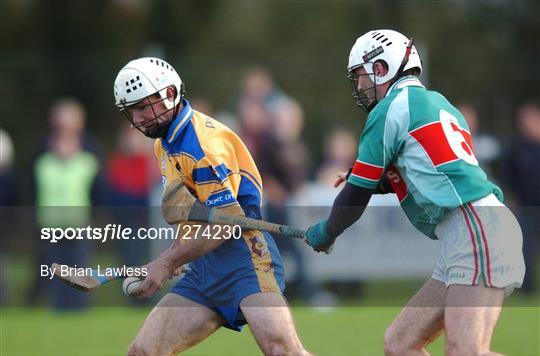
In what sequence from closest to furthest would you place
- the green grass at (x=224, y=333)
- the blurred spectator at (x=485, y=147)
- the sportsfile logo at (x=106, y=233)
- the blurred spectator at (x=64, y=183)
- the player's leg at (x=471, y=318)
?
the player's leg at (x=471, y=318)
the green grass at (x=224, y=333)
the sportsfile logo at (x=106, y=233)
the blurred spectator at (x=64, y=183)
the blurred spectator at (x=485, y=147)

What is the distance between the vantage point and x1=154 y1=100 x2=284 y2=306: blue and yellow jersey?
6.62m

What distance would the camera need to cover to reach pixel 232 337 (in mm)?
11250

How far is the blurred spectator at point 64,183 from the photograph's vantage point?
42.5ft

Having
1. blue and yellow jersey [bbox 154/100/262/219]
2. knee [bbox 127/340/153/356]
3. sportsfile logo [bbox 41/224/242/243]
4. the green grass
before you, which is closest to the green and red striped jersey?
blue and yellow jersey [bbox 154/100/262/219]

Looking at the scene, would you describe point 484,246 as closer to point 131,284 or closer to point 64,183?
point 131,284

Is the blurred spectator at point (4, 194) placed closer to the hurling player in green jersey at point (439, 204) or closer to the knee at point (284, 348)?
the knee at point (284, 348)

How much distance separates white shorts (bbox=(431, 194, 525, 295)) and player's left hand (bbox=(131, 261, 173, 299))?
1.59 metres

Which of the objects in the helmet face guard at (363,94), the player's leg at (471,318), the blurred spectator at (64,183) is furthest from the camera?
the blurred spectator at (64,183)

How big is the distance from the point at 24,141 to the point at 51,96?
1.92 metres

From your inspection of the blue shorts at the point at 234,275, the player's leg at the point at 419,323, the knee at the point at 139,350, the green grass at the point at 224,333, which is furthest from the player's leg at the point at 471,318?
the green grass at the point at 224,333

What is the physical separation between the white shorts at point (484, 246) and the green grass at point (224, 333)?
11.5 ft

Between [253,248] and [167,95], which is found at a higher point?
[167,95]

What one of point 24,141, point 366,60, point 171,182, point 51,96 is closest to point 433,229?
point 366,60

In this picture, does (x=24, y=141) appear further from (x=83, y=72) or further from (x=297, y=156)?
(x=297, y=156)
